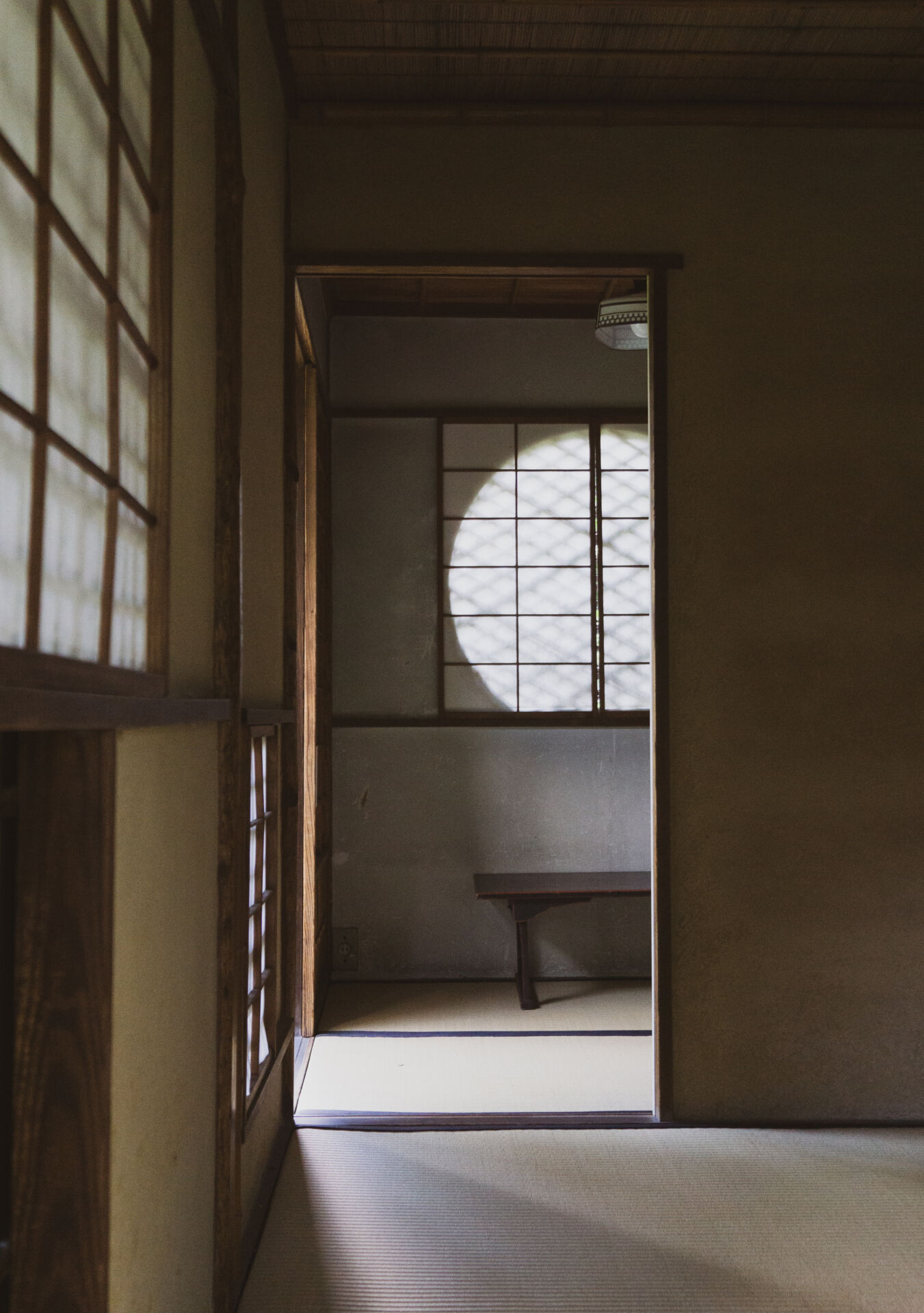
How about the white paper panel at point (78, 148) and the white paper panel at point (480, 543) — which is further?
the white paper panel at point (480, 543)

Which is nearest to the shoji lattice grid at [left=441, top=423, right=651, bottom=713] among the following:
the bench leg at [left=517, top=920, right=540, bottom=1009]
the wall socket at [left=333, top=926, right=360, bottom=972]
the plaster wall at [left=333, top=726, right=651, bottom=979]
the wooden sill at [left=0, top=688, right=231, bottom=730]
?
the plaster wall at [left=333, top=726, right=651, bottom=979]

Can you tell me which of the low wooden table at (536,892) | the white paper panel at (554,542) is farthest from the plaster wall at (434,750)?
the white paper panel at (554,542)

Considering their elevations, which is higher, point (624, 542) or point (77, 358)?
point (624, 542)

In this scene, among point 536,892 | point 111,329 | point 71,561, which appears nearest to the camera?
point 71,561

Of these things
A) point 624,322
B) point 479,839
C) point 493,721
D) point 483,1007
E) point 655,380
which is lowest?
point 483,1007

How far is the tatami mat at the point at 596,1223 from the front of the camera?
209 centimetres

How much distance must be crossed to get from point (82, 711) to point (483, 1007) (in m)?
3.44

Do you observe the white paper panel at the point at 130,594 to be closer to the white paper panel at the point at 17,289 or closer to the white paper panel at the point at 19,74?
the white paper panel at the point at 17,289

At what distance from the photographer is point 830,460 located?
3.14m

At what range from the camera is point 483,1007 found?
4.22 meters

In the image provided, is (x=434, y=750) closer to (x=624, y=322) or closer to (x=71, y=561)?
(x=624, y=322)

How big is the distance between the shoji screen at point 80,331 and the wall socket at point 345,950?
10.8ft

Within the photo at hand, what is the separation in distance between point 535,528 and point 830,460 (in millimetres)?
1900

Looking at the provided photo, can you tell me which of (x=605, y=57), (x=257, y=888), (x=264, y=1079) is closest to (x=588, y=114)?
(x=605, y=57)
